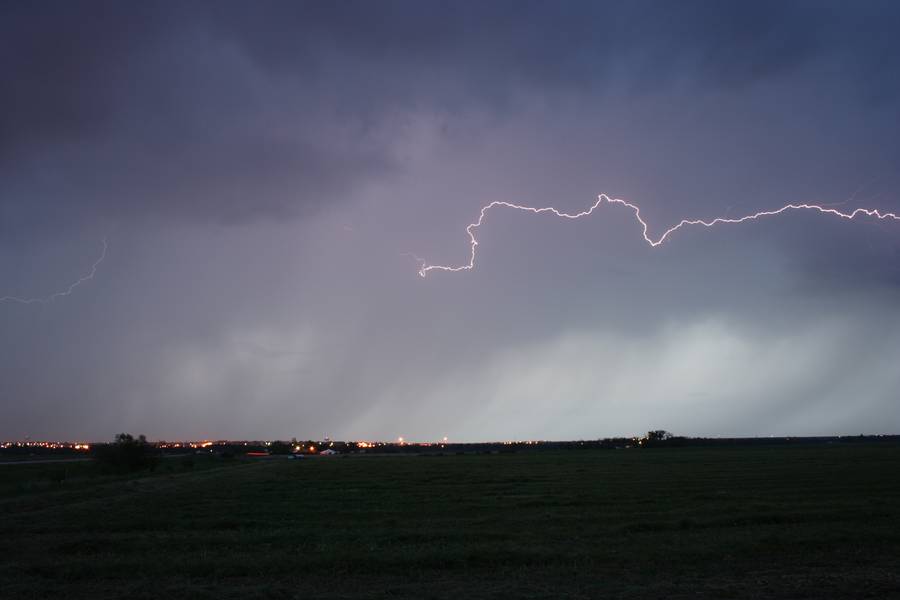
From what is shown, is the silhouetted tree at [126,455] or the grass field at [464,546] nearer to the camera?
the grass field at [464,546]

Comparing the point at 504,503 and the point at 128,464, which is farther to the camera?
the point at 128,464

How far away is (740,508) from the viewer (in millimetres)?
25609

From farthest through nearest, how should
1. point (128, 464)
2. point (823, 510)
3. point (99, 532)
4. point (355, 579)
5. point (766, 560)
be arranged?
point (128, 464), point (823, 510), point (99, 532), point (766, 560), point (355, 579)

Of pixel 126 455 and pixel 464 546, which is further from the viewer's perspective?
pixel 126 455

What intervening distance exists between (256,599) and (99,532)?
12173 mm

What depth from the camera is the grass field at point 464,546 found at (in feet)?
44.4

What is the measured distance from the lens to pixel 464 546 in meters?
18.1

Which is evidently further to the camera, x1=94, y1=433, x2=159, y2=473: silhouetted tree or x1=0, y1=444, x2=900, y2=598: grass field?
x1=94, y1=433, x2=159, y2=473: silhouetted tree

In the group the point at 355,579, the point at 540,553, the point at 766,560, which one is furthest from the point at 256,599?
the point at 766,560

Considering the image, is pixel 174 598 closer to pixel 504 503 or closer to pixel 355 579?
pixel 355 579

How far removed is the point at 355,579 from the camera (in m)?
14.5

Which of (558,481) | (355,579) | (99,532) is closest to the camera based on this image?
(355,579)

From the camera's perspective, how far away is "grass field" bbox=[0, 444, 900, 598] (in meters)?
13.5

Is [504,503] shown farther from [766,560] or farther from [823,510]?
[766,560]
